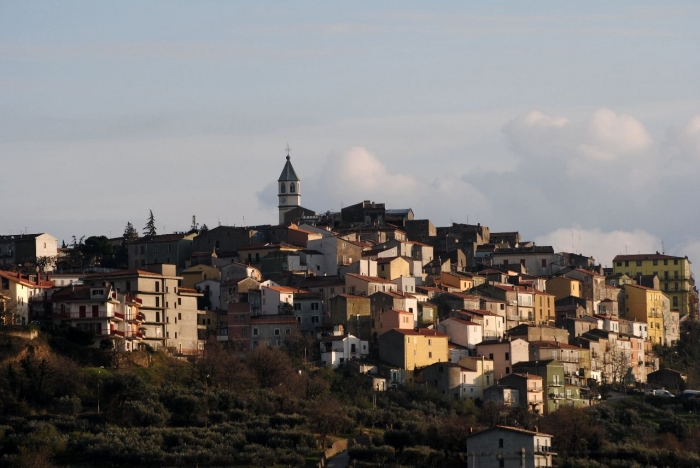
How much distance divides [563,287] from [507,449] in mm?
42374

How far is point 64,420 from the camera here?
3585 inches

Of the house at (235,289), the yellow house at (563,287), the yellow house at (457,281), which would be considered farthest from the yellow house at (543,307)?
the house at (235,289)

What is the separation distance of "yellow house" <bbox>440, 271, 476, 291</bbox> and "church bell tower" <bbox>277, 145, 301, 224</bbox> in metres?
29.7

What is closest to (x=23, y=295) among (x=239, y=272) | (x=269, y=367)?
(x=269, y=367)

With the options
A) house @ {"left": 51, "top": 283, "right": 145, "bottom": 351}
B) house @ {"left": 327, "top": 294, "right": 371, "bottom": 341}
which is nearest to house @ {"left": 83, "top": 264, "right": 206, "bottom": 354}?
house @ {"left": 51, "top": 283, "right": 145, "bottom": 351}

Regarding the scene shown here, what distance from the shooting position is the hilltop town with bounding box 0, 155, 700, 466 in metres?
104

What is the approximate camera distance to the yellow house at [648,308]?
13050 centimetres

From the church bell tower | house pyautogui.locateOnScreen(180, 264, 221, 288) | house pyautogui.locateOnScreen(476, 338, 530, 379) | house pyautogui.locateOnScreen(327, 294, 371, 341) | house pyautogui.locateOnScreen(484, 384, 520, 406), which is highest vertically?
the church bell tower

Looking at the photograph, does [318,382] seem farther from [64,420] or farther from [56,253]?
[56,253]

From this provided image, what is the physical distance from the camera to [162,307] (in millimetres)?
105250

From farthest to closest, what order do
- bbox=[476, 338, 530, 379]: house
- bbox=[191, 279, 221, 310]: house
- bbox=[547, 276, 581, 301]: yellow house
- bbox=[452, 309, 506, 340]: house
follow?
1. bbox=[547, 276, 581, 301]: yellow house
2. bbox=[191, 279, 221, 310]: house
3. bbox=[452, 309, 506, 340]: house
4. bbox=[476, 338, 530, 379]: house

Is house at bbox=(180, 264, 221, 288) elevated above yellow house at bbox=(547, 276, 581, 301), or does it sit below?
above

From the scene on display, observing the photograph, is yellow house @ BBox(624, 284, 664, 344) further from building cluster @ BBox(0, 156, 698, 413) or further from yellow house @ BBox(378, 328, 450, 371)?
yellow house @ BBox(378, 328, 450, 371)

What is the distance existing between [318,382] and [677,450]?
66.1ft
